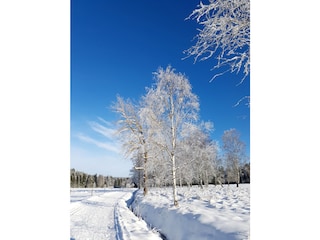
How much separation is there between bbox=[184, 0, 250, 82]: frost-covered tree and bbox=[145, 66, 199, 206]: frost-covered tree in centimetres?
277

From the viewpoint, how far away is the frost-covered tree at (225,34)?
1259 millimetres

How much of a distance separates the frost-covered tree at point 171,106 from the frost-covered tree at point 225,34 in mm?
2774

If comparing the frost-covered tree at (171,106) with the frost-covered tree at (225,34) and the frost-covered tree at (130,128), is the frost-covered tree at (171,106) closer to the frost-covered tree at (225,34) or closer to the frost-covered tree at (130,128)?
the frost-covered tree at (130,128)

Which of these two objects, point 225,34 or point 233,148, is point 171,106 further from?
point 225,34

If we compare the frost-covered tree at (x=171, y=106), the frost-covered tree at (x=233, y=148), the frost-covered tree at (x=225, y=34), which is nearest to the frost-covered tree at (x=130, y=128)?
the frost-covered tree at (x=171, y=106)

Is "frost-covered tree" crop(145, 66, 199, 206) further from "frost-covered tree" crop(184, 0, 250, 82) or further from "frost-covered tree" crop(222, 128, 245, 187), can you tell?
"frost-covered tree" crop(184, 0, 250, 82)

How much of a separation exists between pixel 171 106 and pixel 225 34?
3045mm

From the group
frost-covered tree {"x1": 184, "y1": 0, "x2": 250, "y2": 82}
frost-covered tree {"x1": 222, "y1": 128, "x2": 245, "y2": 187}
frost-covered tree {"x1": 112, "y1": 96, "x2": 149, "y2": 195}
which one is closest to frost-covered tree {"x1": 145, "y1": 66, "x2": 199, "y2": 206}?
frost-covered tree {"x1": 222, "y1": 128, "x2": 245, "y2": 187}

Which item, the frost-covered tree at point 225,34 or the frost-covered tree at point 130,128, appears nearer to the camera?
the frost-covered tree at point 225,34
